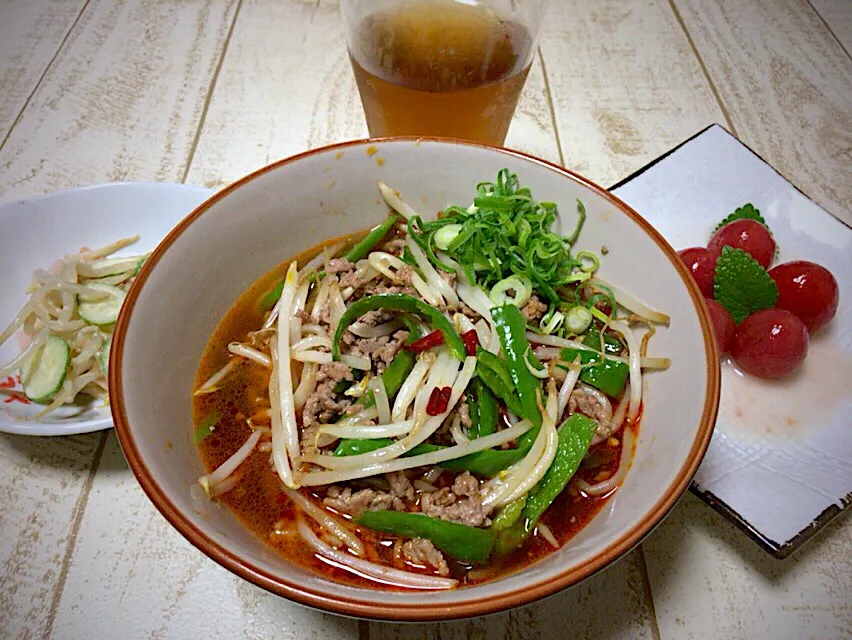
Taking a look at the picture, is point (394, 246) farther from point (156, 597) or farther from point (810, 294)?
point (810, 294)

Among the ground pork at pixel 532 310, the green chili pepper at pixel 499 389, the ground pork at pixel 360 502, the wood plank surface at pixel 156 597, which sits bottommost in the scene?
the wood plank surface at pixel 156 597

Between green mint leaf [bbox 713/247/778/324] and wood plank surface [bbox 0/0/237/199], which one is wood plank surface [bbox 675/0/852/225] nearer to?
green mint leaf [bbox 713/247/778/324]

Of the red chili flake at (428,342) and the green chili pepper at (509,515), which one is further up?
the red chili flake at (428,342)

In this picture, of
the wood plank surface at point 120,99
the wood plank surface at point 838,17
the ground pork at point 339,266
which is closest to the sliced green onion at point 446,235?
the ground pork at point 339,266

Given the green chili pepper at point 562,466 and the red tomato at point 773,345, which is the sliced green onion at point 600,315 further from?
the red tomato at point 773,345

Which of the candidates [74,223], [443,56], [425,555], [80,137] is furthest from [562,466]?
[80,137]

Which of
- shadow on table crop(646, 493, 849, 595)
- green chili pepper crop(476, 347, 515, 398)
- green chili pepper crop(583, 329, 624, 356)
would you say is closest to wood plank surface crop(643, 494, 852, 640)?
shadow on table crop(646, 493, 849, 595)
